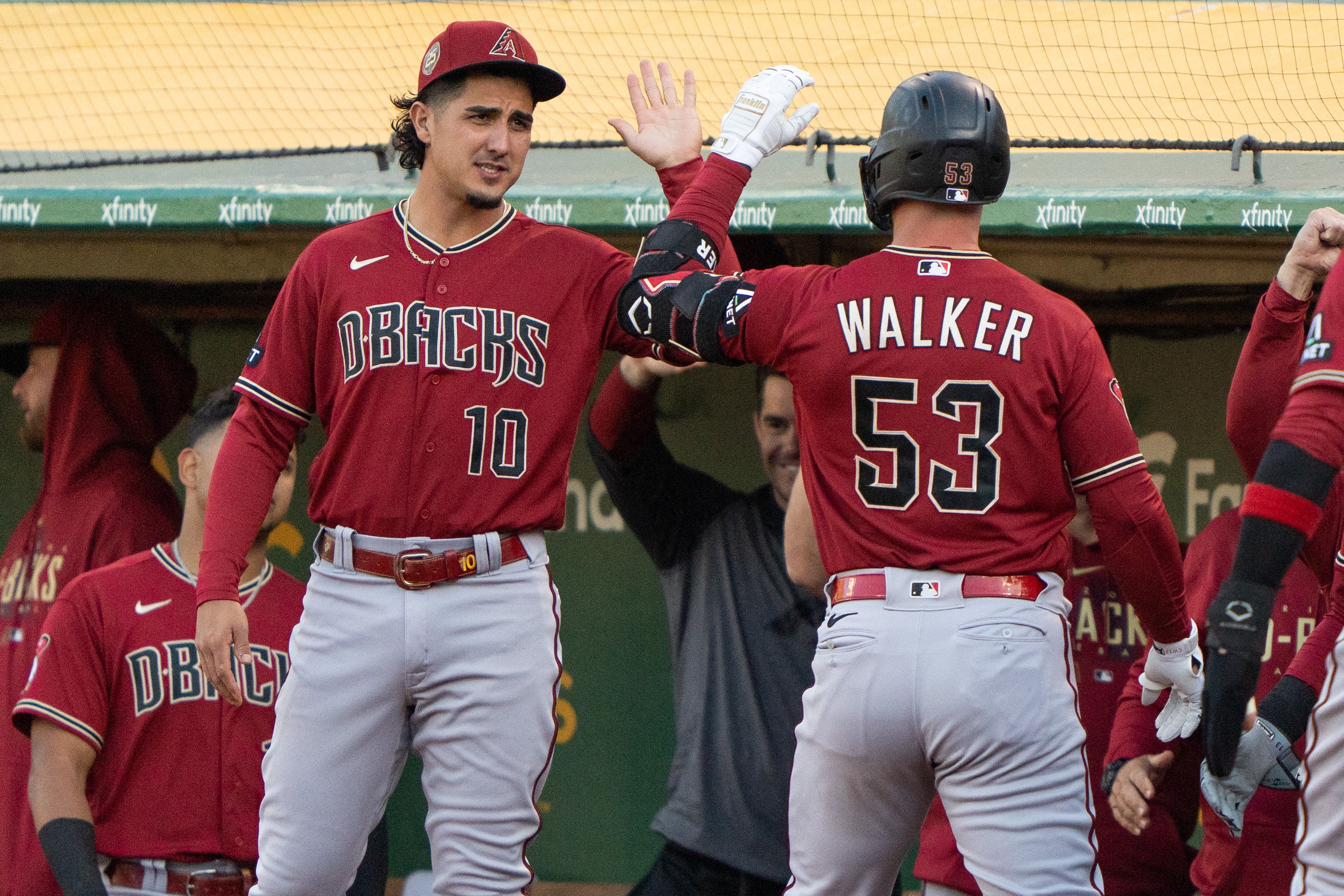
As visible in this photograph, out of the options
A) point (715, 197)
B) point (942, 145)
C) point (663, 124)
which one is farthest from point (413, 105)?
point (942, 145)

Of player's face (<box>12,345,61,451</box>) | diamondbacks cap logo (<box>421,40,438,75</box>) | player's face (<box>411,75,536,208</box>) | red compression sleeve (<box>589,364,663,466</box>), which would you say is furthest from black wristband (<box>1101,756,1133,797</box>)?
player's face (<box>12,345,61,451</box>)

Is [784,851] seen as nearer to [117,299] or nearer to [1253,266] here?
[1253,266]

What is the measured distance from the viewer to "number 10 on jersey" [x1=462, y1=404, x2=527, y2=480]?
2463 millimetres

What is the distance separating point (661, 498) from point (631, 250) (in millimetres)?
636

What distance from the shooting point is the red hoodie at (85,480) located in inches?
146

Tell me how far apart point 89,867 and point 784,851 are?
143 centimetres

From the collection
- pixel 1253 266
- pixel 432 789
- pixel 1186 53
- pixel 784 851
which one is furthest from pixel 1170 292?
pixel 432 789

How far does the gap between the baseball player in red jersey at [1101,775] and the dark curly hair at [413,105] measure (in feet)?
4.64

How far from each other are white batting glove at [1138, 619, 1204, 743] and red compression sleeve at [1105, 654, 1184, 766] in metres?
0.21

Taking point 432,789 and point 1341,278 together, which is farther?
point 432,789

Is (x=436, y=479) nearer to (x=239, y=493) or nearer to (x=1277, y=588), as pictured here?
(x=239, y=493)

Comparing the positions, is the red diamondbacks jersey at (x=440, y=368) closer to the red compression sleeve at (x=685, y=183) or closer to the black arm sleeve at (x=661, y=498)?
the red compression sleeve at (x=685, y=183)

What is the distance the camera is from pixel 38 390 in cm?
396

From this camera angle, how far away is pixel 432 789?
2414 millimetres
